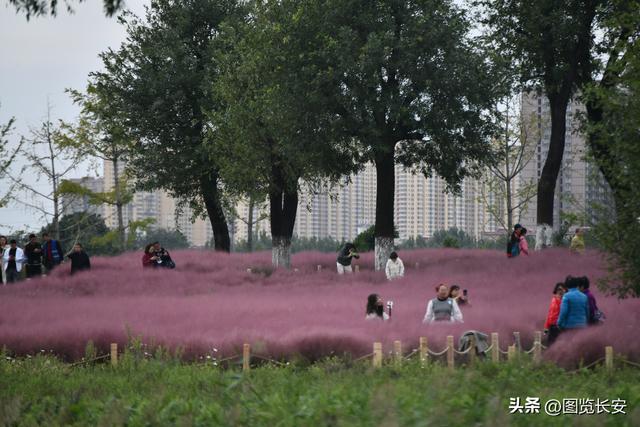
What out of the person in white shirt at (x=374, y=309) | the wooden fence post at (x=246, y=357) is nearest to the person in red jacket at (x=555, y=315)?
the person in white shirt at (x=374, y=309)

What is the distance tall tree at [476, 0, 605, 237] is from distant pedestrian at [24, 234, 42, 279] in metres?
18.0

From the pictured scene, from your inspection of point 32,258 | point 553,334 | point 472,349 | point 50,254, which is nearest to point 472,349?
point 472,349

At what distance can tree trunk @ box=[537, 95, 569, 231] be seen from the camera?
131 ft

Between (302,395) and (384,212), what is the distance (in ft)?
94.7

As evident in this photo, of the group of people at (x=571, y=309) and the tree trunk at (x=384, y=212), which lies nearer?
the group of people at (x=571, y=309)

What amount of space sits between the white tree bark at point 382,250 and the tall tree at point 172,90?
47.3 feet

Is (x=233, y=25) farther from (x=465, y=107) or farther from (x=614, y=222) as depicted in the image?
(x=614, y=222)

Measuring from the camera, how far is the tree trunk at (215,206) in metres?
55.8

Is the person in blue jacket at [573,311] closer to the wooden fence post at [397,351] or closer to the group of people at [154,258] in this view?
the wooden fence post at [397,351]

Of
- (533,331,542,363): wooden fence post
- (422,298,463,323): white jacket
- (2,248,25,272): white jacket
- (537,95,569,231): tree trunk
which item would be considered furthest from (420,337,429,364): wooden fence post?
(2,248,25,272): white jacket

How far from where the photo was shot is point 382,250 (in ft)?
137

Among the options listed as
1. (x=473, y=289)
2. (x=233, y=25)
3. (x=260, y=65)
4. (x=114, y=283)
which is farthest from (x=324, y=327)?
(x=233, y=25)

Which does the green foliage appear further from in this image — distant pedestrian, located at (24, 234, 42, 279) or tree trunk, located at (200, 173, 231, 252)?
tree trunk, located at (200, 173, 231, 252)

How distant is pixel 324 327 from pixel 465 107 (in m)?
21.3
